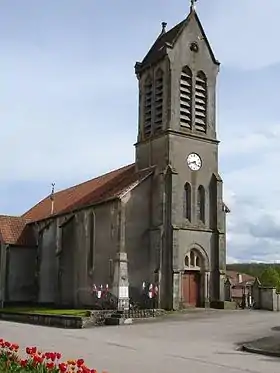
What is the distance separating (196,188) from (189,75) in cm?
838

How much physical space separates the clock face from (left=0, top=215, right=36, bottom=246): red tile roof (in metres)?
17.6

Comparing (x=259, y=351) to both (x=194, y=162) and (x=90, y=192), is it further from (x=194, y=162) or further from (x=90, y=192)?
(x=90, y=192)

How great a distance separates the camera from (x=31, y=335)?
78.2 feet

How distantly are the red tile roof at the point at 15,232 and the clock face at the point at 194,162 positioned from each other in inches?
692

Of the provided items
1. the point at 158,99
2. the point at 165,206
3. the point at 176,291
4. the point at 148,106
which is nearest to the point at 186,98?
the point at 158,99

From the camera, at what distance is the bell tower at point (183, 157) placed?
122 feet

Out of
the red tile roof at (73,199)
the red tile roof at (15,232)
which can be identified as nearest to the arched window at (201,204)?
the red tile roof at (73,199)

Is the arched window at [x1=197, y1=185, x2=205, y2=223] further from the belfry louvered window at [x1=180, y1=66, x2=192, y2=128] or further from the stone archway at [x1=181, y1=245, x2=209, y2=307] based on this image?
the belfry louvered window at [x1=180, y1=66, x2=192, y2=128]

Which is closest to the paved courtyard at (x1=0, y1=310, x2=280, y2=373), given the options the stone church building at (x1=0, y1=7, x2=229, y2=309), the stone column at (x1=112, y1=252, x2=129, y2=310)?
the stone column at (x1=112, y1=252, x2=129, y2=310)

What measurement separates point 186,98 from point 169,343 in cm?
2325

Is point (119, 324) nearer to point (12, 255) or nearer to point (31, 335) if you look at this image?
point (31, 335)

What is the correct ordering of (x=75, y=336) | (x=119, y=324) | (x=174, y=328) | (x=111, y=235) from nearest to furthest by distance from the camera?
(x=75, y=336), (x=174, y=328), (x=119, y=324), (x=111, y=235)

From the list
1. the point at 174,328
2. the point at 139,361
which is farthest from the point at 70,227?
the point at 139,361

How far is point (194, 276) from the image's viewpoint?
127 ft
